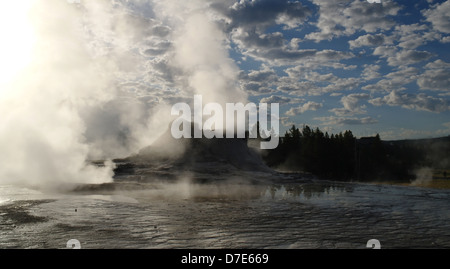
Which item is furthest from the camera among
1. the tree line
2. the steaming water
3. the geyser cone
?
the tree line

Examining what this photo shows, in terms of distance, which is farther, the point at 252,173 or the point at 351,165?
the point at 351,165

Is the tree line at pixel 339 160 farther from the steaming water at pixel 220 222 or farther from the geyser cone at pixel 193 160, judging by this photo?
the steaming water at pixel 220 222

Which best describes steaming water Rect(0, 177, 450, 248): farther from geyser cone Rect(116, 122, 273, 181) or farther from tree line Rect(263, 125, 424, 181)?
tree line Rect(263, 125, 424, 181)

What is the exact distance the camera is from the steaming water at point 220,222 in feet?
24.7

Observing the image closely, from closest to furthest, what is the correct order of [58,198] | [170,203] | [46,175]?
[170,203]
[58,198]
[46,175]

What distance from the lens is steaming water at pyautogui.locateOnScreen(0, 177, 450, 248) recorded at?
753 centimetres

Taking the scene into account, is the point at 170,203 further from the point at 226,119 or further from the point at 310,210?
the point at 226,119

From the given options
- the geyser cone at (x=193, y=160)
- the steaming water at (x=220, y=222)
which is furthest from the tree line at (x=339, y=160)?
the steaming water at (x=220, y=222)

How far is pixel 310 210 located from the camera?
12094mm

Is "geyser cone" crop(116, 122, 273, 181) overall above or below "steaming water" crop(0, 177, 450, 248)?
above

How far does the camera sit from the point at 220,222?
9648 millimetres

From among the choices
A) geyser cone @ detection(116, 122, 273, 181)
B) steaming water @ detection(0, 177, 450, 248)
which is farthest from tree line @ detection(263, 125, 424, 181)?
steaming water @ detection(0, 177, 450, 248)
